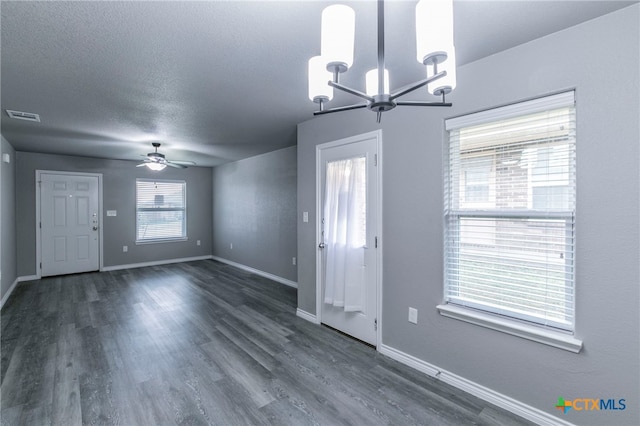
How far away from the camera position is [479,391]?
2.12 m

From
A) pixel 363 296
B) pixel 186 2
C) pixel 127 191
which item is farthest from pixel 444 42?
pixel 127 191

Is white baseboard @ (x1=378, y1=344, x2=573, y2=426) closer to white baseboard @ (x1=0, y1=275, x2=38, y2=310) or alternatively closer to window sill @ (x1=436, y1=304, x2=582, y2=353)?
window sill @ (x1=436, y1=304, x2=582, y2=353)

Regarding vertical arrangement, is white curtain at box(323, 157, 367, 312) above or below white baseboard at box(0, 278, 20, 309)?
above

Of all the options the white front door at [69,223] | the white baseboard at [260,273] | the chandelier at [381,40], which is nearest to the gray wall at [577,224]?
the chandelier at [381,40]

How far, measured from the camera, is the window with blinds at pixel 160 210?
21.8 ft

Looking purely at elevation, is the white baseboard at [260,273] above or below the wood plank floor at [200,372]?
above

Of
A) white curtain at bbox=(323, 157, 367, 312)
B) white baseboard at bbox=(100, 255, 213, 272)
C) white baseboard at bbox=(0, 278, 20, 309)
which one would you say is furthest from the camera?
white baseboard at bbox=(100, 255, 213, 272)

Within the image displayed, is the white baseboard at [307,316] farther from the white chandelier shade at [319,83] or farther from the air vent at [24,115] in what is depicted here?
the air vent at [24,115]

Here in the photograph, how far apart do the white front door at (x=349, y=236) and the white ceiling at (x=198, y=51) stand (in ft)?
1.71

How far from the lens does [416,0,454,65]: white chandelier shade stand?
1.05 metres

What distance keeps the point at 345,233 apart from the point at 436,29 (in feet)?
7.37

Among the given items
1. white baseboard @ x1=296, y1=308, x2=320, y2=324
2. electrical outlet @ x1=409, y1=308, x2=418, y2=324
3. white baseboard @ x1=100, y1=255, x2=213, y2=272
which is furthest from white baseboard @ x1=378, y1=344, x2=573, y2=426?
white baseboard @ x1=100, y1=255, x2=213, y2=272

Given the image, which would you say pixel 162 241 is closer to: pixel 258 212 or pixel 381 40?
pixel 258 212

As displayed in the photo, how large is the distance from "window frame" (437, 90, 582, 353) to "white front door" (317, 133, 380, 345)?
67 cm
